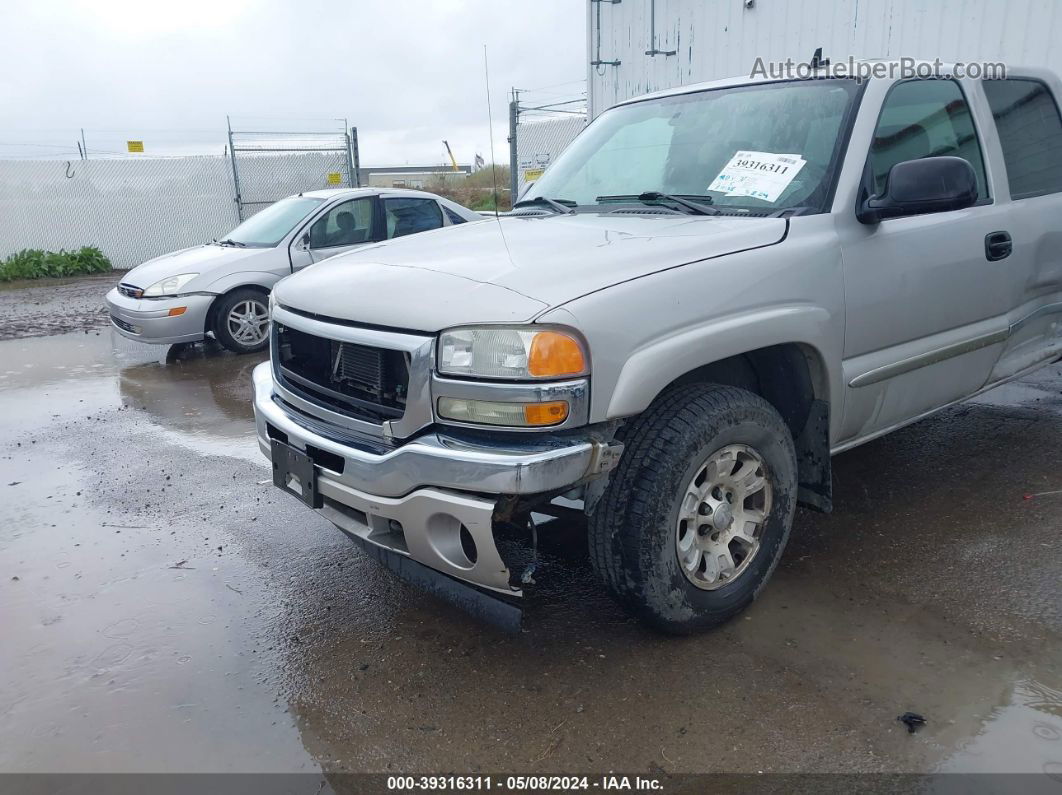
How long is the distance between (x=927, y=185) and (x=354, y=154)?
14685 mm

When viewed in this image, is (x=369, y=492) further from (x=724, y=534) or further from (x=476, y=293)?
(x=724, y=534)

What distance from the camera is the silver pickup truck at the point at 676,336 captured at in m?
2.39

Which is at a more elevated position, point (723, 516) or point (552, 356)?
point (552, 356)

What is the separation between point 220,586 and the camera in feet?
11.3

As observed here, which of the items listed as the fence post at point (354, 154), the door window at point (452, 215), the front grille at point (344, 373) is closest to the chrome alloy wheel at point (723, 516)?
the front grille at point (344, 373)

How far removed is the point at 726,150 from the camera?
135 inches

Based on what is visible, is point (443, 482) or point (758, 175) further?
point (758, 175)

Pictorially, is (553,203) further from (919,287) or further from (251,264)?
(251,264)

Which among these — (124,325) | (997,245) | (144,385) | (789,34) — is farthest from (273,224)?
(997,245)

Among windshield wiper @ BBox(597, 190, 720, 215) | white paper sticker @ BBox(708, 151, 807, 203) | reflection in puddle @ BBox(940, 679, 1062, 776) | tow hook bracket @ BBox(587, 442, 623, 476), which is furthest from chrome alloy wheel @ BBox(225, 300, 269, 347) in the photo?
reflection in puddle @ BBox(940, 679, 1062, 776)

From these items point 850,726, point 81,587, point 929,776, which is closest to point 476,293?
point 850,726

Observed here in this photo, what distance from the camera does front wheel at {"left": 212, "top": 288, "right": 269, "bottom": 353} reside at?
25.2 ft

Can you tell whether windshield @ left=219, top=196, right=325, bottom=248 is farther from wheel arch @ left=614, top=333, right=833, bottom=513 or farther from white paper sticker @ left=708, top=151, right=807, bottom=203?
wheel arch @ left=614, top=333, right=833, bottom=513

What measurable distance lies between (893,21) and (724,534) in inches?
228
